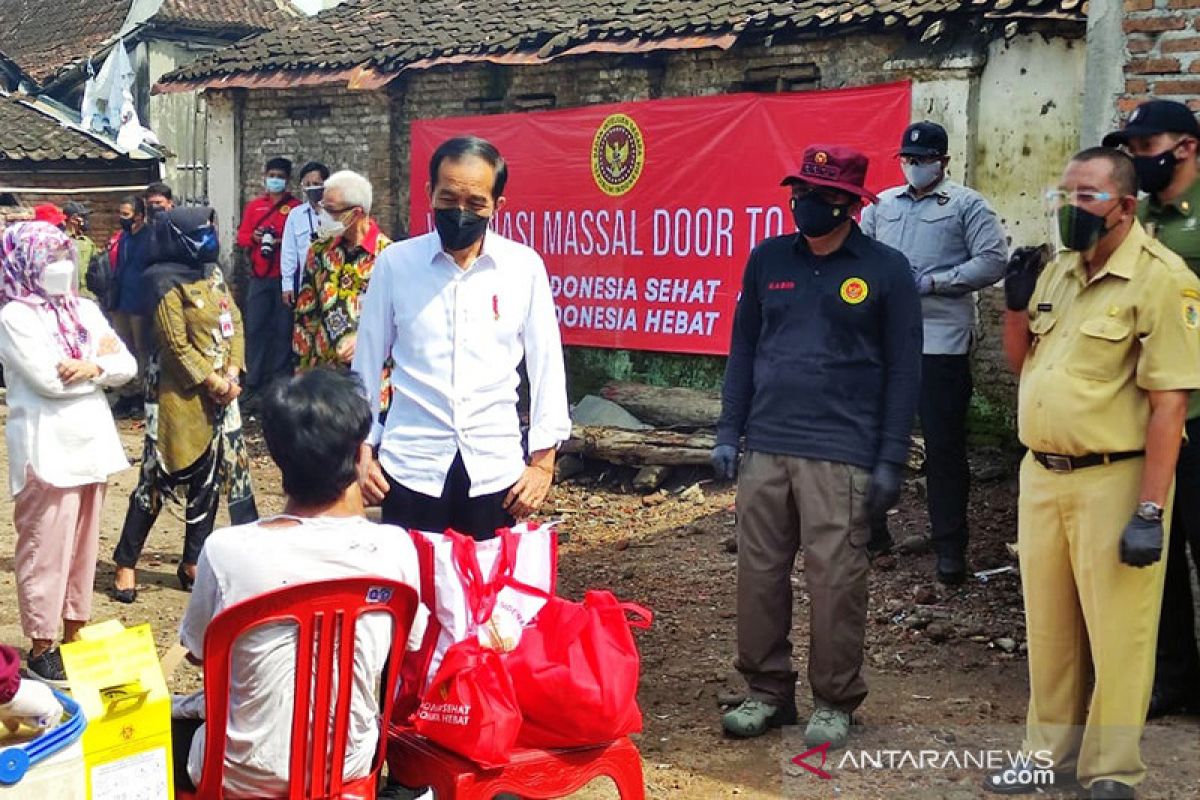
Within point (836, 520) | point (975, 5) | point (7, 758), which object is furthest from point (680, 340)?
point (7, 758)

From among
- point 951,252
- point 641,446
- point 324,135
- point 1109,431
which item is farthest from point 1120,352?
point 324,135

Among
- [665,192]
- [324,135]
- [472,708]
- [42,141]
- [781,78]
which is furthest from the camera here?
[42,141]

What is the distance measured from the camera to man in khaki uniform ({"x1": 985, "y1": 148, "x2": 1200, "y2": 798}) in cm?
389

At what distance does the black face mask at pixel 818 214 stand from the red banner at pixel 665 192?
201 inches

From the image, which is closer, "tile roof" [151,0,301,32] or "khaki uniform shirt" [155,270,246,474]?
"khaki uniform shirt" [155,270,246,474]

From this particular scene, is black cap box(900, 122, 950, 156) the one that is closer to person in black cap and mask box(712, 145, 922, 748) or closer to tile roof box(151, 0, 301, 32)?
person in black cap and mask box(712, 145, 922, 748)

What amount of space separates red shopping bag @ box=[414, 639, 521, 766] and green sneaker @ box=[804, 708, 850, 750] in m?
1.47

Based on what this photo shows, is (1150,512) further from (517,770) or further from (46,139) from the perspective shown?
(46,139)

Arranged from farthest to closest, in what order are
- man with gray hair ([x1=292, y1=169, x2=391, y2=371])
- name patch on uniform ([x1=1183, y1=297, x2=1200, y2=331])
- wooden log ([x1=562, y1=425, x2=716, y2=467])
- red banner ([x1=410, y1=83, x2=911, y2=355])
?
red banner ([x1=410, y1=83, x2=911, y2=355]) → wooden log ([x1=562, y1=425, x2=716, y2=467]) → man with gray hair ([x1=292, y1=169, x2=391, y2=371]) → name patch on uniform ([x1=1183, y1=297, x2=1200, y2=331])

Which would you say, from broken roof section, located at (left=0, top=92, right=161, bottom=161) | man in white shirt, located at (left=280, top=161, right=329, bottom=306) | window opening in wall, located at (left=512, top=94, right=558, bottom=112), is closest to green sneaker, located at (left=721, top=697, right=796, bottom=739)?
man in white shirt, located at (left=280, top=161, right=329, bottom=306)

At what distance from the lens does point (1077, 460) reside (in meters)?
4.03

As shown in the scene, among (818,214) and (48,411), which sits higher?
(818,214)

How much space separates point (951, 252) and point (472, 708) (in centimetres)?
401

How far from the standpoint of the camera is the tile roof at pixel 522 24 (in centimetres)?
979
